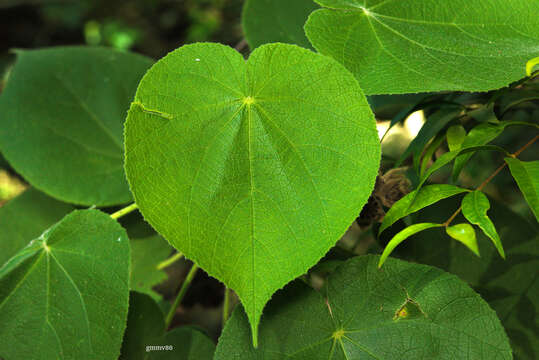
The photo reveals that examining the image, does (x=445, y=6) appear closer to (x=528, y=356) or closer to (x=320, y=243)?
Result: (x=320, y=243)

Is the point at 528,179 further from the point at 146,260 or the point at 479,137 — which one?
the point at 146,260

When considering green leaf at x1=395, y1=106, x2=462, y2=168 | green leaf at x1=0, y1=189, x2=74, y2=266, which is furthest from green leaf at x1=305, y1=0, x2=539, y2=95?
green leaf at x1=0, y1=189, x2=74, y2=266

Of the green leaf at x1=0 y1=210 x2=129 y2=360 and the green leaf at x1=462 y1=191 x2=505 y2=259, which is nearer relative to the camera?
the green leaf at x1=462 y1=191 x2=505 y2=259

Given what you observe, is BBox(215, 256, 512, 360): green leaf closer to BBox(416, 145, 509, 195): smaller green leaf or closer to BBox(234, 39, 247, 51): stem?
BBox(416, 145, 509, 195): smaller green leaf

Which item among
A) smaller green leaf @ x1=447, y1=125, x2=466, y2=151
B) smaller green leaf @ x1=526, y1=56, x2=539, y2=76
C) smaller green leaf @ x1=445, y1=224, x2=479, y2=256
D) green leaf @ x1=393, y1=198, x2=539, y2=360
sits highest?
smaller green leaf @ x1=526, y1=56, x2=539, y2=76

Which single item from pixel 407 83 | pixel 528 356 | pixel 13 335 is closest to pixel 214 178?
pixel 407 83

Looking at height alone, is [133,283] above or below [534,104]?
below
